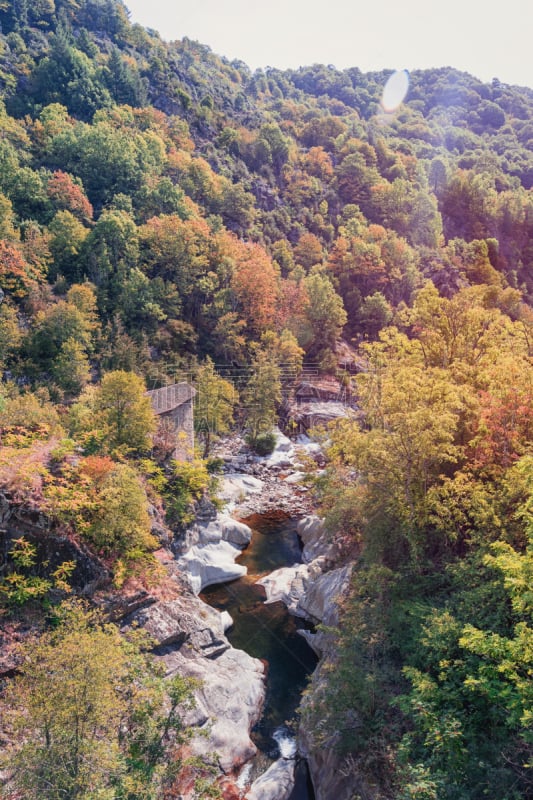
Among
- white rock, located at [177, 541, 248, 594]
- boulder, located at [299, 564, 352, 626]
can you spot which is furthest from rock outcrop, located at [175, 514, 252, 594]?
boulder, located at [299, 564, 352, 626]

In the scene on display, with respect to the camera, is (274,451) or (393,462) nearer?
(393,462)

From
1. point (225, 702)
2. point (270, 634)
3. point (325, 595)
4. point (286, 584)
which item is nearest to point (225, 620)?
point (270, 634)

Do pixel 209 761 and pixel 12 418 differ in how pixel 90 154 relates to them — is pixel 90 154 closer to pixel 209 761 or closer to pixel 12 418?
pixel 12 418

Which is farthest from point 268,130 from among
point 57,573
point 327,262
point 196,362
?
point 57,573

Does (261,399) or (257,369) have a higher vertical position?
(257,369)

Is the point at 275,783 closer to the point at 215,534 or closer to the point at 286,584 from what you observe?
the point at 286,584

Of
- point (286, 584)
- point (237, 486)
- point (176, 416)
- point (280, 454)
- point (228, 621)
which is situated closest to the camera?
point (228, 621)
